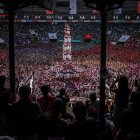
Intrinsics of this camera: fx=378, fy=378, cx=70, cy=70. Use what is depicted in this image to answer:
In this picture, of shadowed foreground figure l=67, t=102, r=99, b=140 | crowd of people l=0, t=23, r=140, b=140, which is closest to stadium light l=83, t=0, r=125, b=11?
crowd of people l=0, t=23, r=140, b=140

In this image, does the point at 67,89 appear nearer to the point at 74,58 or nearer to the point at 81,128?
the point at 74,58

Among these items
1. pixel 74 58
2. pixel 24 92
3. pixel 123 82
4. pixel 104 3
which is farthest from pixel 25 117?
pixel 74 58

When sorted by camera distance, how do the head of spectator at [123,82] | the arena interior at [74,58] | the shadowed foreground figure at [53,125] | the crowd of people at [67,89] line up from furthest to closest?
the arena interior at [74,58] < the head of spectator at [123,82] < the shadowed foreground figure at [53,125] < the crowd of people at [67,89]

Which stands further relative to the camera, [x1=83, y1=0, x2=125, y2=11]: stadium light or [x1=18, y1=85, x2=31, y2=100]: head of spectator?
[x1=83, y1=0, x2=125, y2=11]: stadium light

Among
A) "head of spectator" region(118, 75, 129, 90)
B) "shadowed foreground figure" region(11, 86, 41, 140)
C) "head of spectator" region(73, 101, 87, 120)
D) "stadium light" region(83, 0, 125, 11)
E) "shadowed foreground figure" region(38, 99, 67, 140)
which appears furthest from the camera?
"head of spectator" region(118, 75, 129, 90)

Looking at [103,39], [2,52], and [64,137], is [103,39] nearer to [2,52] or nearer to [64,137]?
[64,137]

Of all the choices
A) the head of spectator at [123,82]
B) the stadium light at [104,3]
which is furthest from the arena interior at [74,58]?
the stadium light at [104,3]

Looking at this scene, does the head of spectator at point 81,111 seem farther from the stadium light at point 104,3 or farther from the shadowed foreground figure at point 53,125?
the stadium light at point 104,3

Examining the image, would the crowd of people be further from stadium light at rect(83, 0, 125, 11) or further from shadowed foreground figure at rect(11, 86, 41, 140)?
stadium light at rect(83, 0, 125, 11)

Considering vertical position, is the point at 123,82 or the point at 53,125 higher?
the point at 123,82

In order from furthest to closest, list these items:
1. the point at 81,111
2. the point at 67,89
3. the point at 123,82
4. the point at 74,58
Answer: the point at 74,58, the point at 67,89, the point at 123,82, the point at 81,111

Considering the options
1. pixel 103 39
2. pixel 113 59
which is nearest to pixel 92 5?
pixel 103 39

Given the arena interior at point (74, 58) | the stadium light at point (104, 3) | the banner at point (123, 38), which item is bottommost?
the arena interior at point (74, 58)

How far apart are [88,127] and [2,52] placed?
38.3 meters
